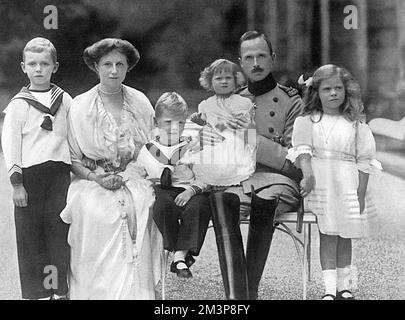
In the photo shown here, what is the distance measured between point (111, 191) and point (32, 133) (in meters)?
0.49

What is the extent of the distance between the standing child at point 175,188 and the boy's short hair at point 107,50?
264 millimetres

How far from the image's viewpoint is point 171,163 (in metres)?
6.06

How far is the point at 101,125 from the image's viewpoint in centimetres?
605

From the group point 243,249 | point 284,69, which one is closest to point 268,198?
point 243,249

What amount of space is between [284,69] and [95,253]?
1344 mm

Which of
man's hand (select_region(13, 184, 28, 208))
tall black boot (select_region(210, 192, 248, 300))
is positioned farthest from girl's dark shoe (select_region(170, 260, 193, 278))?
man's hand (select_region(13, 184, 28, 208))

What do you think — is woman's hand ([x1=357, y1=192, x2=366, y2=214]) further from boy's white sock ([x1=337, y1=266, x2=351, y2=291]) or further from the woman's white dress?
the woman's white dress

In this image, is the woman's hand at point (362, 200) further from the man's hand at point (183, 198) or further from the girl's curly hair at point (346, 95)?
the man's hand at point (183, 198)

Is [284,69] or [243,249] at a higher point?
[284,69]

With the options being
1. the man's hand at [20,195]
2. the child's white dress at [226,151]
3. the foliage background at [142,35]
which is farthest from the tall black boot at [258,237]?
the man's hand at [20,195]

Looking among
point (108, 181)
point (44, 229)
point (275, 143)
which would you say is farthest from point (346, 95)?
point (44, 229)

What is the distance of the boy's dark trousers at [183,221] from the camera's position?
19.8ft

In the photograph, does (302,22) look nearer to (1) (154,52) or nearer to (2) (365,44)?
A: (2) (365,44)

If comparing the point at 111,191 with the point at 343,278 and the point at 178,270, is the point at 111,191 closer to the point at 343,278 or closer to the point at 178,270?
the point at 178,270
